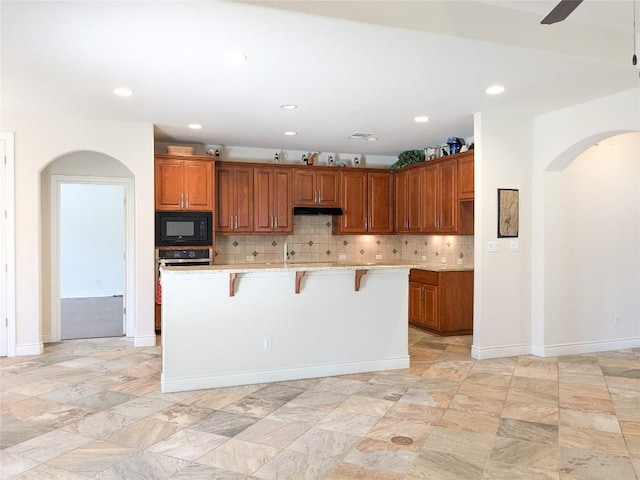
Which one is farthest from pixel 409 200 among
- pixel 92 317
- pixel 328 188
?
pixel 92 317

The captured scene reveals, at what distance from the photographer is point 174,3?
8.63 feet

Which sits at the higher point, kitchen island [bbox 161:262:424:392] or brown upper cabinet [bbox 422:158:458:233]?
brown upper cabinet [bbox 422:158:458:233]

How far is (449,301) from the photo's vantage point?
6.13 m

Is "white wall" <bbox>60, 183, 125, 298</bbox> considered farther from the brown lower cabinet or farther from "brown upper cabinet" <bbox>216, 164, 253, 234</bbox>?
the brown lower cabinet

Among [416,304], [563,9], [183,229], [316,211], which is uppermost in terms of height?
[563,9]

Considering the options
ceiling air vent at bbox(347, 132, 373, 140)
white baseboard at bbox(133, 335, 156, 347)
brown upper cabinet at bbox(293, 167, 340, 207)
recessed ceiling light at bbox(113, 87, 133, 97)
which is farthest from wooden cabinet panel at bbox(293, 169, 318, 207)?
recessed ceiling light at bbox(113, 87, 133, 97)

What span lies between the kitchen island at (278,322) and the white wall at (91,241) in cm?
663

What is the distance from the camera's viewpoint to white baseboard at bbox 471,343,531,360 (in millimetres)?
5086

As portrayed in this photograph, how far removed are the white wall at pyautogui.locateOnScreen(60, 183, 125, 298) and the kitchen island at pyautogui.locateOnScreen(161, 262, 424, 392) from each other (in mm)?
6627

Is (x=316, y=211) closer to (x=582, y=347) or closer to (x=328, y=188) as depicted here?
(x=328, y=188)

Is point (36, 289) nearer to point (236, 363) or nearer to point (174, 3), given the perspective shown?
point (236, 363)

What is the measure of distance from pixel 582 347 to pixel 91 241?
9.35 meters

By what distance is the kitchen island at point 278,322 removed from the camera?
4.03 m

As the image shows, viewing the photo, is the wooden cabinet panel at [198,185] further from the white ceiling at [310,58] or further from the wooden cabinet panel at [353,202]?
the wooden cabinet panel at [353,202]
